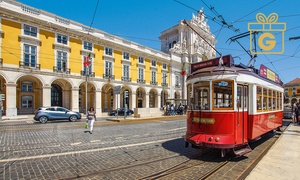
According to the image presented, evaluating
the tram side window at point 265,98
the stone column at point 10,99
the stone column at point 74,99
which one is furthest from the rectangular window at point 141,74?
the tram side window at point 265,98

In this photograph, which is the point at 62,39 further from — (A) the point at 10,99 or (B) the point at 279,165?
(B) the point at 279,165

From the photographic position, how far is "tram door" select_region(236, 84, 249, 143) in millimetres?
5871

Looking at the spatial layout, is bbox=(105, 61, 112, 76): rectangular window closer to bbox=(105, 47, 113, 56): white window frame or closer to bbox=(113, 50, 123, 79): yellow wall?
bbox=(113, 50, 123, 79): yellow wall

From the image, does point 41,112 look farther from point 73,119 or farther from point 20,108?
point 20,108

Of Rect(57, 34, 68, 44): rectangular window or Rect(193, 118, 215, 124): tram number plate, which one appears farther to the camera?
Rect(57, 34, 68, 44): rectangular window

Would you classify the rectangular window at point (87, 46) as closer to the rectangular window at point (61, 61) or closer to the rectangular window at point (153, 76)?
the rectangular window at point (61, 61)

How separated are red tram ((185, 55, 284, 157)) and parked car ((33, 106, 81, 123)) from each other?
16375mm

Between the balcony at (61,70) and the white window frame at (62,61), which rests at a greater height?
the white window frame at (62,61)

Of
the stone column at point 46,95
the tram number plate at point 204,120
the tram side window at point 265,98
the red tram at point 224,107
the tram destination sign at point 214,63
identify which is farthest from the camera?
the stone column at point 46,95

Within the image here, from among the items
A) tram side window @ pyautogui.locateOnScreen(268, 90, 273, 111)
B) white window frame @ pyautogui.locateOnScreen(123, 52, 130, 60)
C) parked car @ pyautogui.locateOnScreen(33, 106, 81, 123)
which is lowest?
parked car @ pyautogui.locateOnScreen(33, 106, 81, 123)

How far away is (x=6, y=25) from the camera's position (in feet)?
71.9

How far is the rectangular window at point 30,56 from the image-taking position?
77.1 ft

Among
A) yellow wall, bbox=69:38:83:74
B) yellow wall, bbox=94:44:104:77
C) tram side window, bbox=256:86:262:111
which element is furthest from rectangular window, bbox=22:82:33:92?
tram side window, bbox=256:86:262:111

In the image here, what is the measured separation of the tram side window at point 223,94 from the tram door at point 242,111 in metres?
0.34
